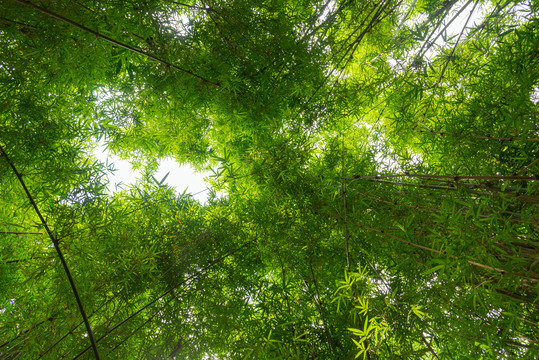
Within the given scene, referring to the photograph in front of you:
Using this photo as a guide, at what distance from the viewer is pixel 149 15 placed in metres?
1.61

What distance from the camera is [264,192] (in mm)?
2283

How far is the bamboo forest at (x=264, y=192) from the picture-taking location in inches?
55.9

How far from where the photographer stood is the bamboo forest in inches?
55.9

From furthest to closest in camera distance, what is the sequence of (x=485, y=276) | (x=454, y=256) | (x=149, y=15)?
1. (x=149, y=15)
2. (x=485, y=276)
3. (x=454, y=256)

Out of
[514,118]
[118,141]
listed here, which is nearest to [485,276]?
[514,118]

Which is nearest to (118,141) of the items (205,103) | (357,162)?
(205,103)

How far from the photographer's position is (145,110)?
2525 millimetres

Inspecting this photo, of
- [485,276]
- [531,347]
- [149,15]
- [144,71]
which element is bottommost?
[531,347]

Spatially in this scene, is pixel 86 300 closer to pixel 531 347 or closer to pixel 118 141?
pixel 118 141

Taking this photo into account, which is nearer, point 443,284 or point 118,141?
point 443,284

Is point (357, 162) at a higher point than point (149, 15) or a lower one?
lower

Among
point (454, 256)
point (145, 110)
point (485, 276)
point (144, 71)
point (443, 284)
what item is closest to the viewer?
point (454, 256)

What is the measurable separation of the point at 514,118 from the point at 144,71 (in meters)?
2.35

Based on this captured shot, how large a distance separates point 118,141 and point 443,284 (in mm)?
3230
